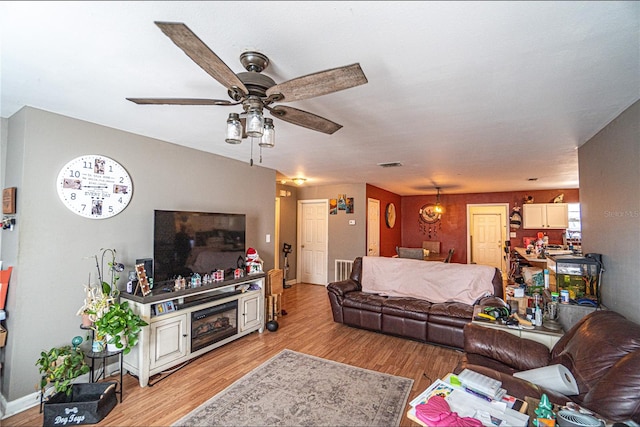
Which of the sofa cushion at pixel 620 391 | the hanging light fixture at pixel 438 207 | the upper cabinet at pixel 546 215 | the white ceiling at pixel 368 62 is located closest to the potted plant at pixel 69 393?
the white ceiling at pixel 368 62

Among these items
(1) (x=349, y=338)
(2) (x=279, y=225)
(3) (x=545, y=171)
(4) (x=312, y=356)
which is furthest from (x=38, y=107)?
(3) (x=545, y=171)

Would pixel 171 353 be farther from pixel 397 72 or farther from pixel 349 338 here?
pixel 397 72

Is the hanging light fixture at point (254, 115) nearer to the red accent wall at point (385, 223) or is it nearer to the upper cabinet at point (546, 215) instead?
the red accent wall at point (385, 223)

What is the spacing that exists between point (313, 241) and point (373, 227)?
4.95 feet

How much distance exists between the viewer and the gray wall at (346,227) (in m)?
6.44

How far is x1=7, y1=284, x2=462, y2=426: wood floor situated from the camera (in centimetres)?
226

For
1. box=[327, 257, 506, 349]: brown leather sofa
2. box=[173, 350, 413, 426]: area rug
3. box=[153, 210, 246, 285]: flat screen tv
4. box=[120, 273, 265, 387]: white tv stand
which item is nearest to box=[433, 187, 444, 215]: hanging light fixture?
box=[327, 257, 506, 349]: brown leather sofa

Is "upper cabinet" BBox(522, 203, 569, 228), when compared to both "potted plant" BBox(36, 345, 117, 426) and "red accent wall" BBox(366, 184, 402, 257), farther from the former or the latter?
"potted plant" BBox(36, 345, 117, 426)

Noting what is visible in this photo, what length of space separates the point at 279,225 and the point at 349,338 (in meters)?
3.54

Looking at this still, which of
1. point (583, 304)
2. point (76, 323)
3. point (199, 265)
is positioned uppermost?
point (199, 265)

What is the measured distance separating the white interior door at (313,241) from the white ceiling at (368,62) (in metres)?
4.00

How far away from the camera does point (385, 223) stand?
25.3 ft

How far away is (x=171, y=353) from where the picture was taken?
2861 millimetres

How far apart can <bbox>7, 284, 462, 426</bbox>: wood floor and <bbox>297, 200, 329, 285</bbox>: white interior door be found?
7.86ft
